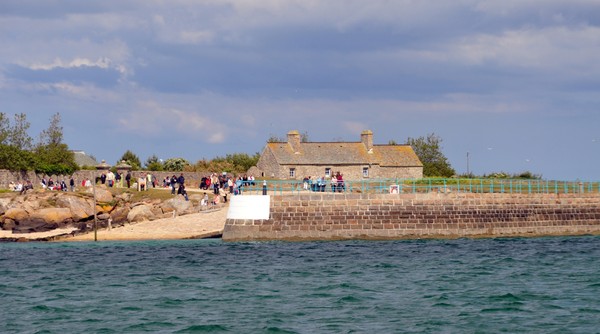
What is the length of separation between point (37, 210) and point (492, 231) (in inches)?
1143

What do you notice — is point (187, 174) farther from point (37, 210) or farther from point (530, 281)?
point (530, 281)

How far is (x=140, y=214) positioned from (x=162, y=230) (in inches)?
162

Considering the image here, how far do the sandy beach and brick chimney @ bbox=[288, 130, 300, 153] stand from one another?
89.1 feet

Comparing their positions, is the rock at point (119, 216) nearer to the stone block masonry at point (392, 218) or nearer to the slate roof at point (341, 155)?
the stone block masonry at point (392, 218)

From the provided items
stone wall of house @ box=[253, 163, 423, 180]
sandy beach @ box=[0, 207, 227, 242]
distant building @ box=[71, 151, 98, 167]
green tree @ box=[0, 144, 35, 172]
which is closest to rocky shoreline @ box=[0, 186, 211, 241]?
sandy beach @ box=[0, 207, 227, 242]

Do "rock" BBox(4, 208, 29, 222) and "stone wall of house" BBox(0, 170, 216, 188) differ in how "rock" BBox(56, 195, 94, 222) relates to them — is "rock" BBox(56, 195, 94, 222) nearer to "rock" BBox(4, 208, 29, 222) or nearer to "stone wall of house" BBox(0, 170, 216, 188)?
"rock" BBox(4, 208, 29, 222)

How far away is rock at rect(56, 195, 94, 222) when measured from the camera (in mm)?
58062

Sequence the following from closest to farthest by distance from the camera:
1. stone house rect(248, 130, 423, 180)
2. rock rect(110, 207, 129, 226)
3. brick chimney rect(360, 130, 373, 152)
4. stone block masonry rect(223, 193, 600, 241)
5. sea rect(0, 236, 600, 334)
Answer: sea rect(0, 236, 600, 334) → stone block masonry rect(223, 193, 600, 241) → rock rect(110, 207, 129, 226) → stone house rect(248, 130, 423, 180) → brick chimney rect(360, 130, 373, 152)

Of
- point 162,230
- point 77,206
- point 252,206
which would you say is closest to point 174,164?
point 77,206

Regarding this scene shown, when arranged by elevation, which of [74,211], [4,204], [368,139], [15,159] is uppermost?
[368,139]

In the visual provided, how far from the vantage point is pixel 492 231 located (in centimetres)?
5019

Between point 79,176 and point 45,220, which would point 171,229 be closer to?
point 45,220

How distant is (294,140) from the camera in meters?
83.8

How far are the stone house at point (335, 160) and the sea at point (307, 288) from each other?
34875 mm
